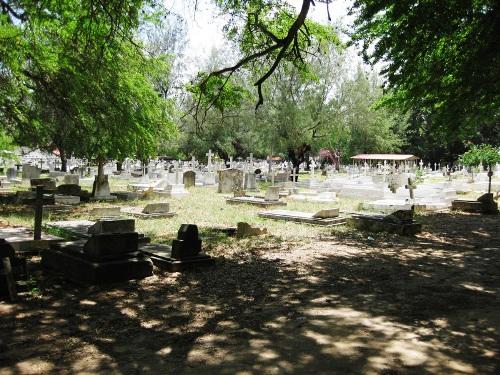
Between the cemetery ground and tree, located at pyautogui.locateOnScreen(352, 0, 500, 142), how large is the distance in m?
4.00

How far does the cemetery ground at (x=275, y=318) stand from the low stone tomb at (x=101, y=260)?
0.18 meters

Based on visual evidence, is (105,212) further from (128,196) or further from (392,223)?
(392,223)

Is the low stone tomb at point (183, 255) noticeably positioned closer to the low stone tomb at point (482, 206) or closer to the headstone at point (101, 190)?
the headstone at point (101, 190)

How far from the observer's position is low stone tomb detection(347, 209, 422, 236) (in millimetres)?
12053

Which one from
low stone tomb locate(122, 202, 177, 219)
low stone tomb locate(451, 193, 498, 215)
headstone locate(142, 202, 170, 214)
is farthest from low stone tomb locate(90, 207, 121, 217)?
low stone tomb locate(451, 193, 498, 215)

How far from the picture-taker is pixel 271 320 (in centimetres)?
530

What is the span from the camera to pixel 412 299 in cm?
617

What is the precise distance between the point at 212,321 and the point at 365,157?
5293 cm

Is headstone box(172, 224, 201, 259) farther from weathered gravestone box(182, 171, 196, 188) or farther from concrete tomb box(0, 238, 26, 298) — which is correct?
weathered gravestone box(182, 171, 196, 188)

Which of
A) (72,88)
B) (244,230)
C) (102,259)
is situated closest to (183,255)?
(102,259)

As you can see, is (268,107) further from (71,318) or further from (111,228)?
(71,318)

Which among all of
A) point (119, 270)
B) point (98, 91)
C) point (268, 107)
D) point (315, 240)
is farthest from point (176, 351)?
point (268, 107)

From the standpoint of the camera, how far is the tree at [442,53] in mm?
8922

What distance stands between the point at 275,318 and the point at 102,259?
295cm
